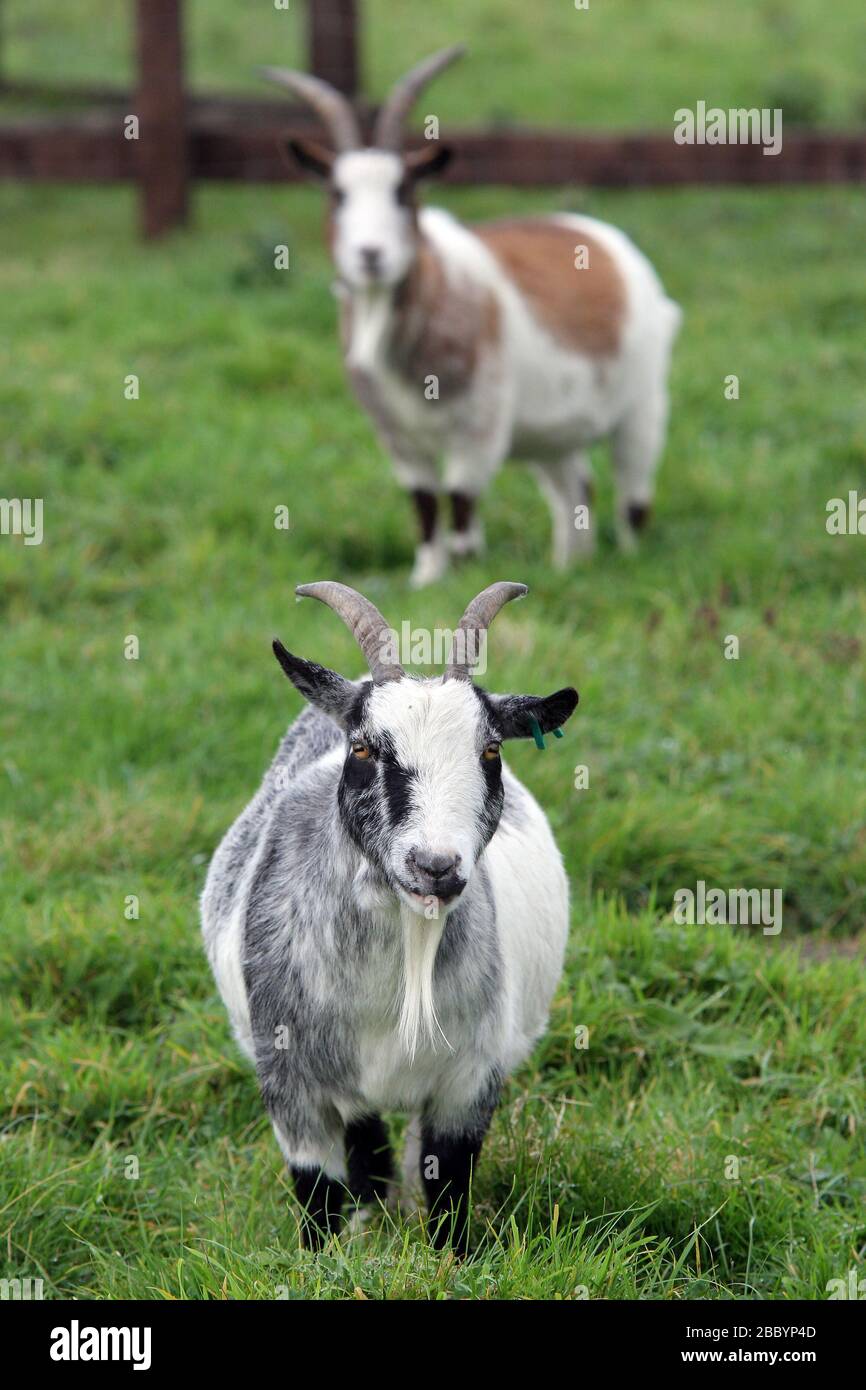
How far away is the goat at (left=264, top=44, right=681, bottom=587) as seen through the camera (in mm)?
6512

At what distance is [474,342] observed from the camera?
6773mm

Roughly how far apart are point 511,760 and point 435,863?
2.28 m

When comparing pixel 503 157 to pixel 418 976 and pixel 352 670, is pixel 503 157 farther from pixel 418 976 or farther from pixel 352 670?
pixel 418 976

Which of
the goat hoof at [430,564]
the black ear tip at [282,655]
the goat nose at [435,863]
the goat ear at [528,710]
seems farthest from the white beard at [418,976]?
the goat hoof at [430,564]

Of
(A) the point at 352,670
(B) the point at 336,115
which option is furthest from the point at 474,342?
(A) the point at 352,670

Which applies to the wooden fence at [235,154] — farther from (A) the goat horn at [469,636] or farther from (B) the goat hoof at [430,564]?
(A) the goat horn at [469,636]

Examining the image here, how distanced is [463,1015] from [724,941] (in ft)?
4.40

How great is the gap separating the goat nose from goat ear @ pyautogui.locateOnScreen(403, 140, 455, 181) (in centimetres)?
444

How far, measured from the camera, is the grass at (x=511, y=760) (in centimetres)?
332

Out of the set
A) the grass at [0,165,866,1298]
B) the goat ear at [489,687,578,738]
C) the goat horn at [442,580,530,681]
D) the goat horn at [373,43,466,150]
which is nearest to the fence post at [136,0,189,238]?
the grass at [0,165,866,1298]

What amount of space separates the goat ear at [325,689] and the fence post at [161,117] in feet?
25.7

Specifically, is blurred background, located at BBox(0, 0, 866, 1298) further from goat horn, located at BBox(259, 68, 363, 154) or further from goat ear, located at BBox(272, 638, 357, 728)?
goat horn, located at BBox(259, 68, 363, 154)

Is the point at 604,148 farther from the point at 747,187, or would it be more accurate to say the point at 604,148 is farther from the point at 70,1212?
the point at 70,1212

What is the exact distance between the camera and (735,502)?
7.14 metres
